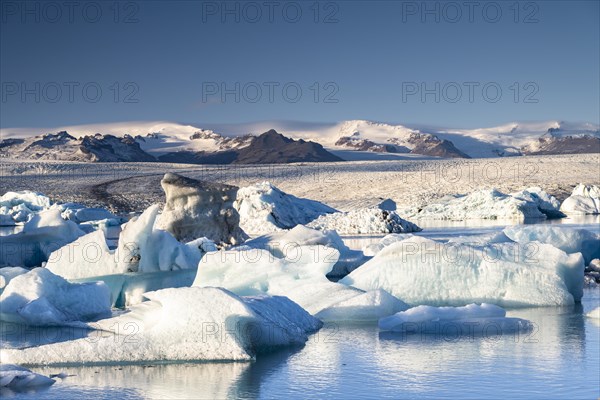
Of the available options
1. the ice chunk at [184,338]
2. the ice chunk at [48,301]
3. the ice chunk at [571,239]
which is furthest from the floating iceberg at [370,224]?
the ice chunk at [184,338]

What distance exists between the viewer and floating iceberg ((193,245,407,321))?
6293mm

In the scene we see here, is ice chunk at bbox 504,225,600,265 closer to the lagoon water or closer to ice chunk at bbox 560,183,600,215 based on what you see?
the lagoon water

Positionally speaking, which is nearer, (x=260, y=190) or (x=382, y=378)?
(x=382, y=378)

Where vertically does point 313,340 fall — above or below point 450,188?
below

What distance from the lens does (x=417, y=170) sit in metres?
38.0

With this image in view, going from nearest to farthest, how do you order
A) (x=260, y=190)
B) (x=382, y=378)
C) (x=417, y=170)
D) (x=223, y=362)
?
(x=382, y=378), (x=223, y=362), (x=260, y=190), (x=417, y=170)

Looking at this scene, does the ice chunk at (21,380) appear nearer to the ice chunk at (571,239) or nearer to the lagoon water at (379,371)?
the lagoon water at (379,371)

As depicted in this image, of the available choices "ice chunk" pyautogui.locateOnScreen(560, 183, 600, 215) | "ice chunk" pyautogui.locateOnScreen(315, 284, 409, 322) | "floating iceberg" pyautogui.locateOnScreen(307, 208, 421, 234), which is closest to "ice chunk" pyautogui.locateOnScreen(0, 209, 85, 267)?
"ice chunk" pyautogui.locateOnScreen(315, 284, 409, 322)

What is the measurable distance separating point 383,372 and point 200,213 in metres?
7.73

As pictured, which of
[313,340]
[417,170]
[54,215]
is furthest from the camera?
[417,170]

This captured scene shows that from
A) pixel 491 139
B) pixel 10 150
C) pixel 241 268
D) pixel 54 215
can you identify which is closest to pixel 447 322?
pixel 241 268

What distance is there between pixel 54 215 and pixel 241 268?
563 cm

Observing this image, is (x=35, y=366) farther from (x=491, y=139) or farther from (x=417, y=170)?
(x=491, y=139)

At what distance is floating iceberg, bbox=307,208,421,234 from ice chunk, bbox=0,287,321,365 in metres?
12.0
